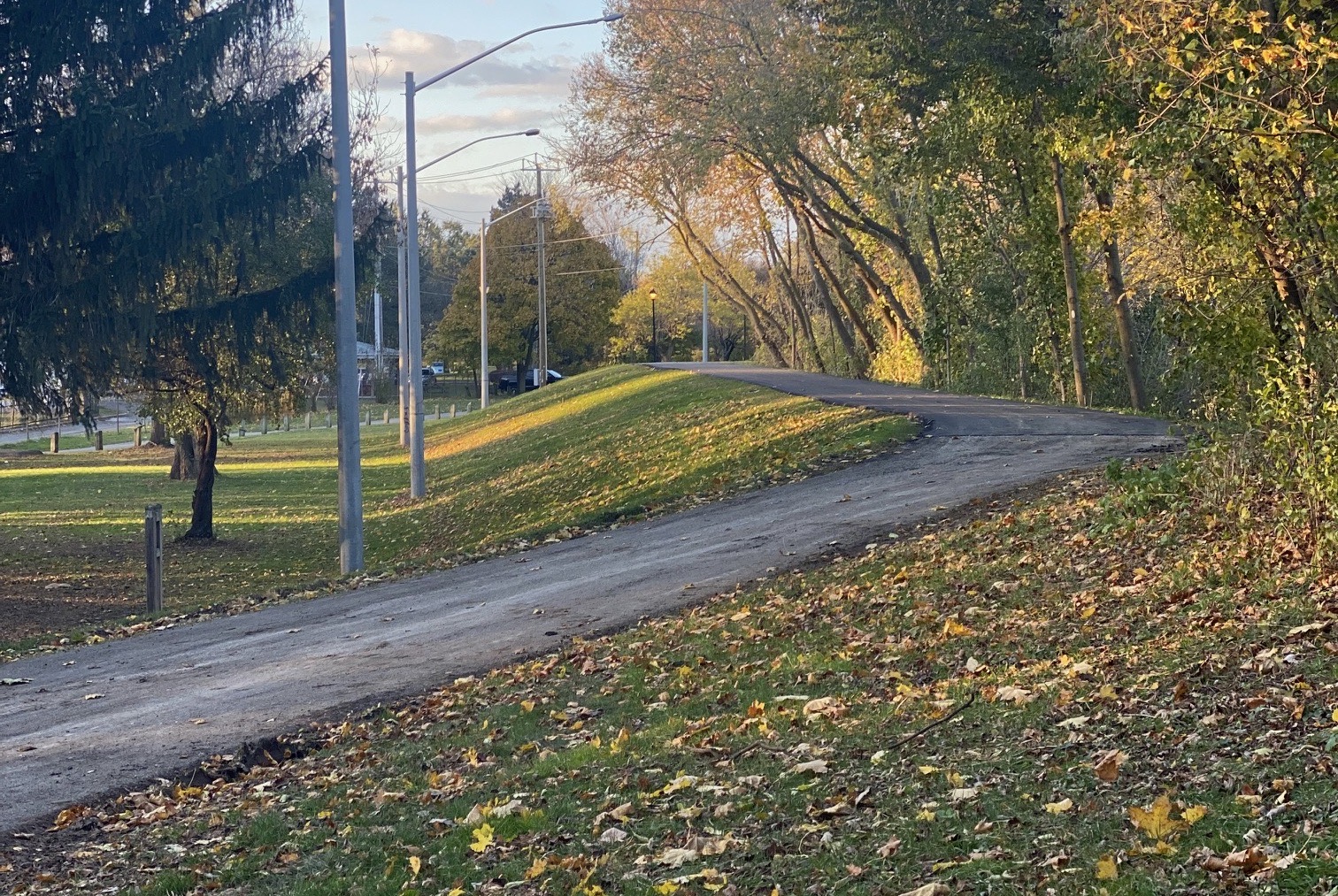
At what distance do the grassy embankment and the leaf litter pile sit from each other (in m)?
6.58

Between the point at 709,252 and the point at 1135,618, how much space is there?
41.5 metres

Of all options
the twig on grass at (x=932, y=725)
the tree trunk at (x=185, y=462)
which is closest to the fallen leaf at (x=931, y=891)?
the twig on grass at (x=932, y=725)

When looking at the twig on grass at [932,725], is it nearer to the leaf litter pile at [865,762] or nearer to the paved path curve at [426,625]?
the leaf litter pile at [865,762]

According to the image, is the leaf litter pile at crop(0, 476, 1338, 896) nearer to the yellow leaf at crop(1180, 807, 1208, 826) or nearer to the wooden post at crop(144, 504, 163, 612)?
the yellow leaf at crop(1180, 807, 1208, 826)

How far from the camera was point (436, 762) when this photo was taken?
7.59 m

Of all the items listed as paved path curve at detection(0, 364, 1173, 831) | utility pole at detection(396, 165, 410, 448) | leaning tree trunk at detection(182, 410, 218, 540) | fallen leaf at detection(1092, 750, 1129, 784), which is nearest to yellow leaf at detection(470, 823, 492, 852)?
fallen leaf at detection(1092, 750, 1129, 784)

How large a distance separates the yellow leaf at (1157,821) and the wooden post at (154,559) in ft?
40.0

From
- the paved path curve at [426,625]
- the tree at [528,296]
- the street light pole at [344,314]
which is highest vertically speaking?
the tree at [528,296]

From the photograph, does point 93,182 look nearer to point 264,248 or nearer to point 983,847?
point 264,248

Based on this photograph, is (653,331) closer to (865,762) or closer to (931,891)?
(865,762)

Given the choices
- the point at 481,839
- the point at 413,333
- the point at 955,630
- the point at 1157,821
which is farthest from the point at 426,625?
the point at 413,333

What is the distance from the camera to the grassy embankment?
16.8 meters

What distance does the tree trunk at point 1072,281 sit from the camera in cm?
2380

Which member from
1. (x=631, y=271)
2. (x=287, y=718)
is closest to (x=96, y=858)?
(x=287, y=718)
